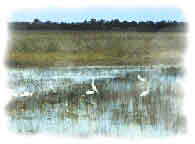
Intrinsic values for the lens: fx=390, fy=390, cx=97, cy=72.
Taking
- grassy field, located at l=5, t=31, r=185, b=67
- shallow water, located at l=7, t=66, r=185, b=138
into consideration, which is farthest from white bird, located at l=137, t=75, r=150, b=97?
grassy field, located at l=5, t=31, r=185, b=67

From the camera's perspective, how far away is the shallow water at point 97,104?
837 centimetres

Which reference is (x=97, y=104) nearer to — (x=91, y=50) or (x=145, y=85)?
(x=145, y=85)

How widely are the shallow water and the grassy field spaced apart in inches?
26.3

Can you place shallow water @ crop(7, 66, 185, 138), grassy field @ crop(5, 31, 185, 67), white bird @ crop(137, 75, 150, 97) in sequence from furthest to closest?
1. grassy field @ crop(5, 31, 185, 67)
2. white bird @ crop(137, 75, 150, 97)
3. shallow water @ crop(7, 66, 185, 138)

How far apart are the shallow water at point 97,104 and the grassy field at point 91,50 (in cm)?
67

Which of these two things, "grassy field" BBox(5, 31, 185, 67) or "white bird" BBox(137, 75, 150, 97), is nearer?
"white bird" BBox(137, 75, 150, 97)

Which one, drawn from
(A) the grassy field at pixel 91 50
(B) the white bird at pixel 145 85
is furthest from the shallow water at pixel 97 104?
(A) the grassy field at pixel 91 50

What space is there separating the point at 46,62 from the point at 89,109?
176 inches

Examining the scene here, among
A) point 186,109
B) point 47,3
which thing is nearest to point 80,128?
point 186,109

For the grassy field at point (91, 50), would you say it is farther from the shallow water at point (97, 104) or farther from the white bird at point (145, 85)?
the white bird at point (145, 85)

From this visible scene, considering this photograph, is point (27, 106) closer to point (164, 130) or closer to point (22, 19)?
point (22, 19)

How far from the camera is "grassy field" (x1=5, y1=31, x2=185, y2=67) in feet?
41.9

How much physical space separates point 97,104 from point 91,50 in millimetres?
5309

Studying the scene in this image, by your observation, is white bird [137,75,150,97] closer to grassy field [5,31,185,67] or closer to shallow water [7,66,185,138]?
shallow water [7,66,185,138]
